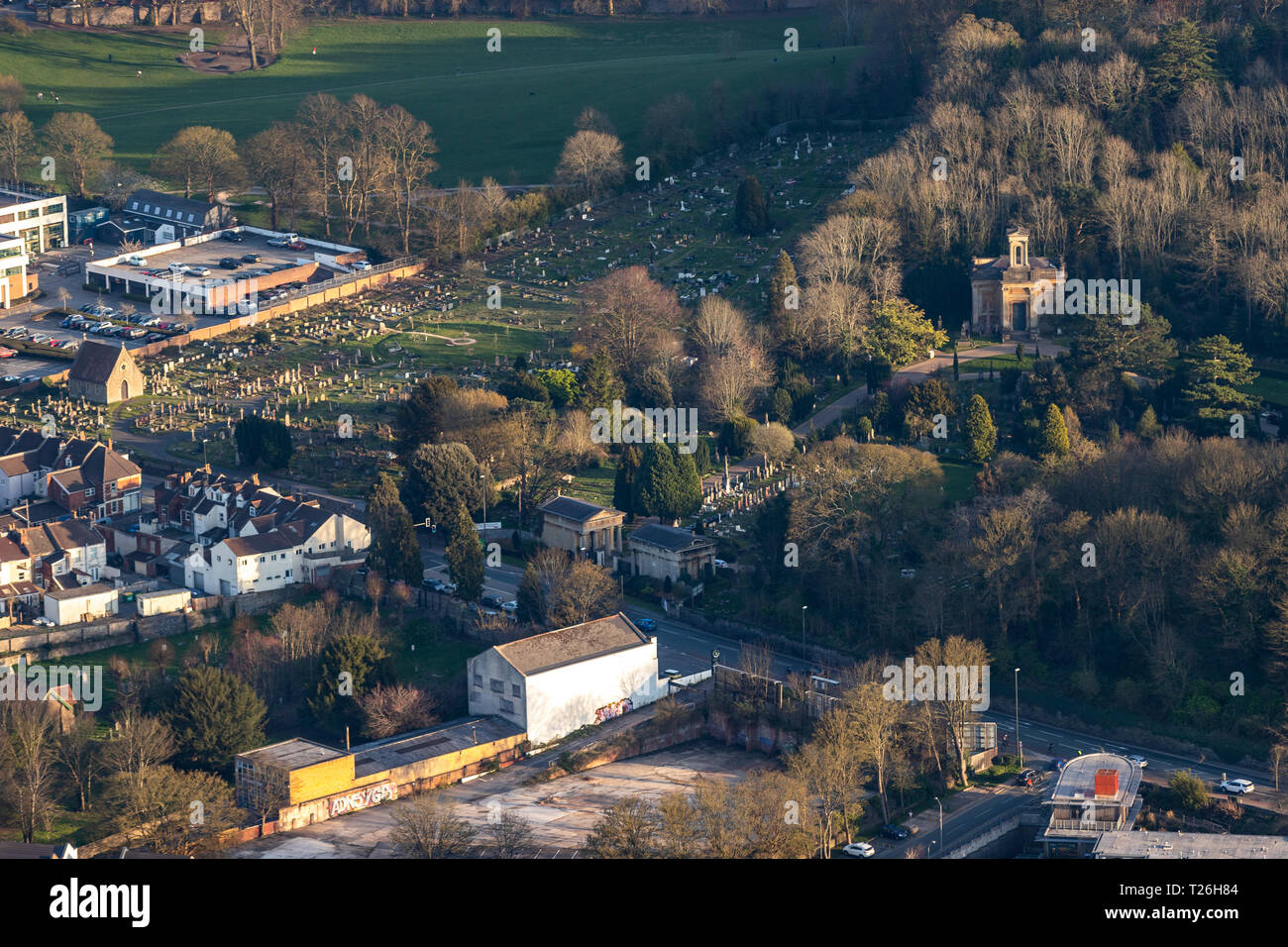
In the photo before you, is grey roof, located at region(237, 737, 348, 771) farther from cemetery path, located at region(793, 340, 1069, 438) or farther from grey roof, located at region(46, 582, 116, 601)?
cemetery path, located at region(793, 340, 1069, 438)

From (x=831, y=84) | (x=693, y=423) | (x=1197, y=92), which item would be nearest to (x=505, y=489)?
(x=693, y=423)

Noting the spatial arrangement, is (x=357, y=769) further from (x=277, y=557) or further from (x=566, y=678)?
(x=277, y=557)

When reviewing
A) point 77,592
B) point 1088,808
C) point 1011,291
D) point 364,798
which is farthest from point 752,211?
point 1088,808

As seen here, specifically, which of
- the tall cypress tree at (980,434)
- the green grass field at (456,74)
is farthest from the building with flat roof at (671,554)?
the green grass field at (456,74)

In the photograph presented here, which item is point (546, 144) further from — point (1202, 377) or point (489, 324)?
point (1202, 377)

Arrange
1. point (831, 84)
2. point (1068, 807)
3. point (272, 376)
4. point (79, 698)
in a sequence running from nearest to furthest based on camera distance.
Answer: point (1068, 807), point (79, 698), point (272, 376), point (831, 84)

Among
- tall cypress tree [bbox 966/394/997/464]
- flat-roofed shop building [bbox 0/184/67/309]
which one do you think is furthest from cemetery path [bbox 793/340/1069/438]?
flat-roofed shop building [bbox 0/184/67/309]
